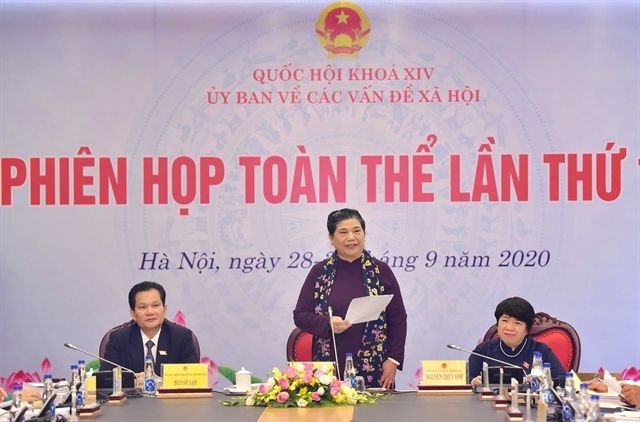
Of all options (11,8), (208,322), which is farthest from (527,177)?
(11,8)

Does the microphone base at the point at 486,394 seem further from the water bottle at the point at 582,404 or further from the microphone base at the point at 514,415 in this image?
the water bottle at the point at 582,404

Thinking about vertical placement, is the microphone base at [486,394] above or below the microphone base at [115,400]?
above

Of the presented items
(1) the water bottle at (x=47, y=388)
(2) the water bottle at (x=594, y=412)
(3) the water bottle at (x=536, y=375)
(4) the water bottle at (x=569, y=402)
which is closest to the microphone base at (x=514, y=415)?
(4) the water bottle at (x=569, y=402)

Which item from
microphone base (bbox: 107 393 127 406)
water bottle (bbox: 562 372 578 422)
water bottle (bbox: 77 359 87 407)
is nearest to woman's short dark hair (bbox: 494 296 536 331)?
water bottle (bbox: 562 372 578 422)

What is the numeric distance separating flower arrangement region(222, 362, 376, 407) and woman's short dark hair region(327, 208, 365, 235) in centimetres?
153

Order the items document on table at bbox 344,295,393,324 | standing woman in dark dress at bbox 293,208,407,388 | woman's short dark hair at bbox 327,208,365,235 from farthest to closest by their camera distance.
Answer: woman's short dark hair at bbox 327,208,365,235
standing woman in dark dress at bbox 293,208,407,388
document on table at bbox 344,295,393,324

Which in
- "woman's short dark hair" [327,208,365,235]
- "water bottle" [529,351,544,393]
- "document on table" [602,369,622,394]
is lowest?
"document on table" [602,369,622,394]

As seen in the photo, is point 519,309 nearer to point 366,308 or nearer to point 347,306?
point 366,308

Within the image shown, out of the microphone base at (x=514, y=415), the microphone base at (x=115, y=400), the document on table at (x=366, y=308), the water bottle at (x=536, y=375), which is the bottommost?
the microphone base at (x=115, y=400)

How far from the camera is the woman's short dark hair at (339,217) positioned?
570 centimetres

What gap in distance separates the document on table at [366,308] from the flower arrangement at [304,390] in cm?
96

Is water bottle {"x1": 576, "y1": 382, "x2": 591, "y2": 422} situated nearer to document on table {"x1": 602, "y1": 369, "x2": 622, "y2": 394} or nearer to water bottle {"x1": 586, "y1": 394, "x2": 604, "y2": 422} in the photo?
water bottle {"x1": 586, "y1": 394, "x2": 604, "y2": 422}

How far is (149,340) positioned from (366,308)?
1.12m

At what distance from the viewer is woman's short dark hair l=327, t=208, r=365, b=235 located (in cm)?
570
